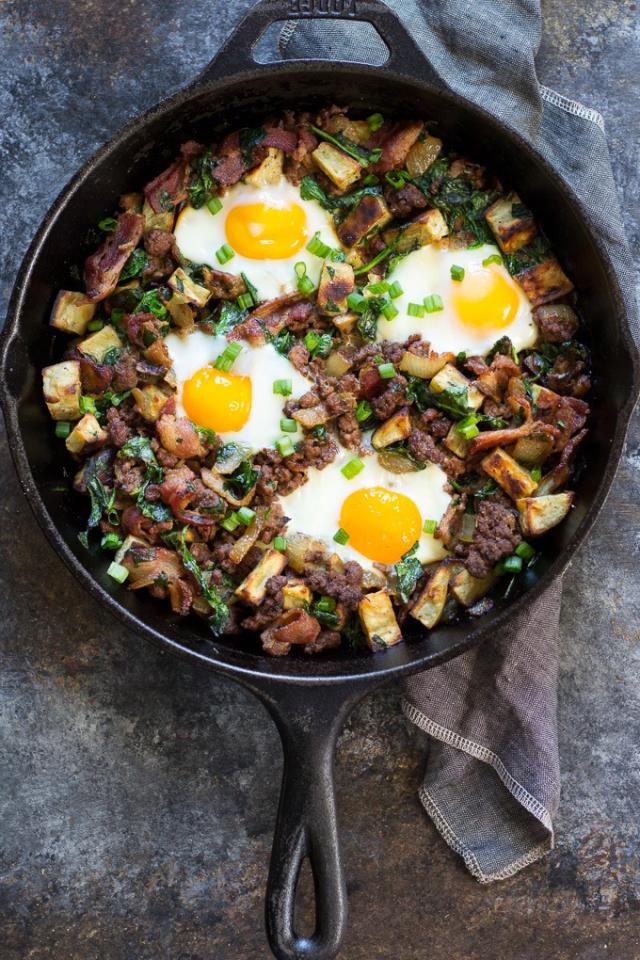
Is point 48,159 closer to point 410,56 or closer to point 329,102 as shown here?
point 329,102

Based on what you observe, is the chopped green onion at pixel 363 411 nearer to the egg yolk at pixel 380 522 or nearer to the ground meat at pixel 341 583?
the egg yolk at pixel 380 522

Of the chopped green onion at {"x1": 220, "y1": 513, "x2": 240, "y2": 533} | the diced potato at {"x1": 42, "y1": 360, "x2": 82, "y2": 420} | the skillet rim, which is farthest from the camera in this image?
the chopped green onion at {"x1": 220, "y1": 513, "x2": 240, "y2": 533}

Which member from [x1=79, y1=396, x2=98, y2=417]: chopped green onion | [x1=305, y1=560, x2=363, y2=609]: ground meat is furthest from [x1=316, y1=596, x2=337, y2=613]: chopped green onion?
[x1=79, y1=396, x2=98, y2=417]: chopped green onion

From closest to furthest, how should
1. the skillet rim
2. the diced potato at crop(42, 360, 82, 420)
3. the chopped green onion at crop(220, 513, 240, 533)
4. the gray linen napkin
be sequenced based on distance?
1. the skillet rim
2. the diced potato at crop(42, 360, 82, 420)
3. the chopped green onion at crop(220, 513, 240, 533)
4. the gray linen napkin

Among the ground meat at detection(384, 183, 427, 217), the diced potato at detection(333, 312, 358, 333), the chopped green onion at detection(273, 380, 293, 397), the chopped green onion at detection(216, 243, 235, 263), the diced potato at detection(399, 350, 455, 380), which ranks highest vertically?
the ground meat at detection(384, 183, 427, 217)

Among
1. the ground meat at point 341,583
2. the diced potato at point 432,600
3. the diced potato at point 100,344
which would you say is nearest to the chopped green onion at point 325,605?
the ground meat at point 341,583

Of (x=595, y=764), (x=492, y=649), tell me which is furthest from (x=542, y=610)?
(x=595, y=764)

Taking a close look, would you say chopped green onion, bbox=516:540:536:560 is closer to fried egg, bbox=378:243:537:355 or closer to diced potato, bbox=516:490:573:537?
diced potato, bbox=516:490:573:537

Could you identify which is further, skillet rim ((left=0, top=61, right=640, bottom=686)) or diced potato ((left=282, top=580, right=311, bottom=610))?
diced potato ((left=282, top=580, right=311, bottom=610))

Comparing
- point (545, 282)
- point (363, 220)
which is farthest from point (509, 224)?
point (363, 220)
